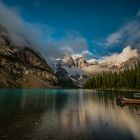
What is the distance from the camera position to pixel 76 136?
1002 inches

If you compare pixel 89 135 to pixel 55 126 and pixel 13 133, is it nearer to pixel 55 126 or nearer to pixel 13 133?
pixel 55 126

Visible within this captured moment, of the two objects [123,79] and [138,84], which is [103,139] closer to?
[138,84]

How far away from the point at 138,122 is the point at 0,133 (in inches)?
928

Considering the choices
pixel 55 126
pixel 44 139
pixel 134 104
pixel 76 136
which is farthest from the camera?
pixel 134 104

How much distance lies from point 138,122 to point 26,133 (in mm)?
20420

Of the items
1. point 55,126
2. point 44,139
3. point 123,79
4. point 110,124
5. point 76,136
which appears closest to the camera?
point 44,139

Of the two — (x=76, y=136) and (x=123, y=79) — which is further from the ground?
(x=123, y=79)

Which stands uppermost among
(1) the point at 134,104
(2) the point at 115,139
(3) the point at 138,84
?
(3) the point at 138,84

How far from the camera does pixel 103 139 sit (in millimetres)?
24531

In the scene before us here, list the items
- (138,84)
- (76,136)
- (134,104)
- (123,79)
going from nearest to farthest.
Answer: (76,136), (134,104), (138,84), (123,79)

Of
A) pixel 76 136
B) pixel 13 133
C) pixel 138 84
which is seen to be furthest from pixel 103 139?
pixel 138 84

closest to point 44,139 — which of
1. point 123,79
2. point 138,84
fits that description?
point 138,84

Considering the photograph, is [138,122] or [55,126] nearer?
[55,126]

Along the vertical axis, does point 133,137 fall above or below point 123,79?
below
